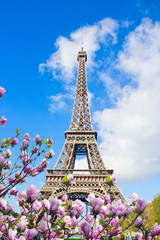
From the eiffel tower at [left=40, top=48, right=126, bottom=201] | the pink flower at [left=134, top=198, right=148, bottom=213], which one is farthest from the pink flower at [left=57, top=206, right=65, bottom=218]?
the eiffel tower at [left=40, top=48, right=126, bottom=201]

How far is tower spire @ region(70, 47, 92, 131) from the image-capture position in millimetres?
37375

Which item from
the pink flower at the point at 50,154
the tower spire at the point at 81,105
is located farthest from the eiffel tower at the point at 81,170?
the pink flower at the point at 50,154

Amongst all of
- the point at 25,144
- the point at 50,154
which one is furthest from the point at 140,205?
the point at 25,144

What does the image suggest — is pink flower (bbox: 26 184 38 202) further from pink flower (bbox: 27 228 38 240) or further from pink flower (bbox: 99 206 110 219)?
pink flower (bbox: 99 206 110 219)

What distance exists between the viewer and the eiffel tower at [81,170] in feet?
86.5

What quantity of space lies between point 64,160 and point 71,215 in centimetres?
2922

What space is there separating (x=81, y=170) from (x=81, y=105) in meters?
16.2

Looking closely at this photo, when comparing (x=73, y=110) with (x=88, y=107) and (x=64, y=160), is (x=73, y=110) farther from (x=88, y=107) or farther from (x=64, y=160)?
(x=64, y=160)

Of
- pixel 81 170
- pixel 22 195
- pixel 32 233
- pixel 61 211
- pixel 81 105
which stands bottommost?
pixel 32 233

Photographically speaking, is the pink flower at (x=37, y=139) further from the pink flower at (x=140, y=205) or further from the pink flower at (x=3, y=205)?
the pink flower at (x=140, y=205)

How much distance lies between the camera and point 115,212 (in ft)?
7.54

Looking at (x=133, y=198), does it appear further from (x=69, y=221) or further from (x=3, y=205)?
(x=3, y=205)

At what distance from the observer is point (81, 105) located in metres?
40.9

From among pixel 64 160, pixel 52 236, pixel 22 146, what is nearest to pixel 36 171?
pixel 22 146
